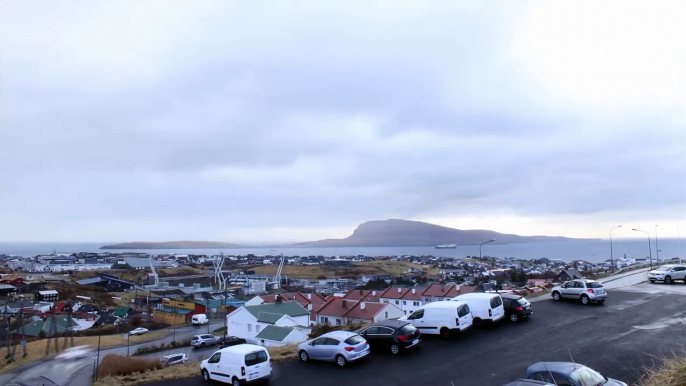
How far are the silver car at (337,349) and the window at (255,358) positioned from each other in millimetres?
2127

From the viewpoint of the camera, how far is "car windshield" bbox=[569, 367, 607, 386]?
29.6ft

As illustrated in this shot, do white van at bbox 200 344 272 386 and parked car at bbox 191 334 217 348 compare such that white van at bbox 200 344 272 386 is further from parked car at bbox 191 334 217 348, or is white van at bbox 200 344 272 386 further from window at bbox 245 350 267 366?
parked car at bbox 191 334 217 348

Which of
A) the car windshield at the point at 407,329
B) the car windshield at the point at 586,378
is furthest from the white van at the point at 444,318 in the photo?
the car windshield at the point at 586,378

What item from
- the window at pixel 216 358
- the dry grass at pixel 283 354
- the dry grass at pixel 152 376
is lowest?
the dry grass at pixel 152 376

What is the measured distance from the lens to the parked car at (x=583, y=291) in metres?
23.6

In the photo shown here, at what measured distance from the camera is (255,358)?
44.4 feet

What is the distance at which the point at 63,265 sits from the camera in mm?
129500

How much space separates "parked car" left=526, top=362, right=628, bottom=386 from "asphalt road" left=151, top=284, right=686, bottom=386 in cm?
245

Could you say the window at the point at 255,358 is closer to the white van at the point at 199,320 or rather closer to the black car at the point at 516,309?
the black car at the point at 516,309

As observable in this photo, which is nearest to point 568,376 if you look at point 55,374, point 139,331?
point 55,374

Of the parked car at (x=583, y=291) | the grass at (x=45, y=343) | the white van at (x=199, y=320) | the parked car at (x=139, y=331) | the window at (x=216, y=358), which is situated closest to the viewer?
the window at (x=216, y=358)

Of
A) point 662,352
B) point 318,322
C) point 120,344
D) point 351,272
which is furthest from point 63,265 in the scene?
point 662,352

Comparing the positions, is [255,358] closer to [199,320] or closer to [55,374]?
[55,374]

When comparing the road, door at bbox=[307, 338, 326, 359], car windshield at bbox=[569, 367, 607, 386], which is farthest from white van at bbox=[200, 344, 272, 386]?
the road
